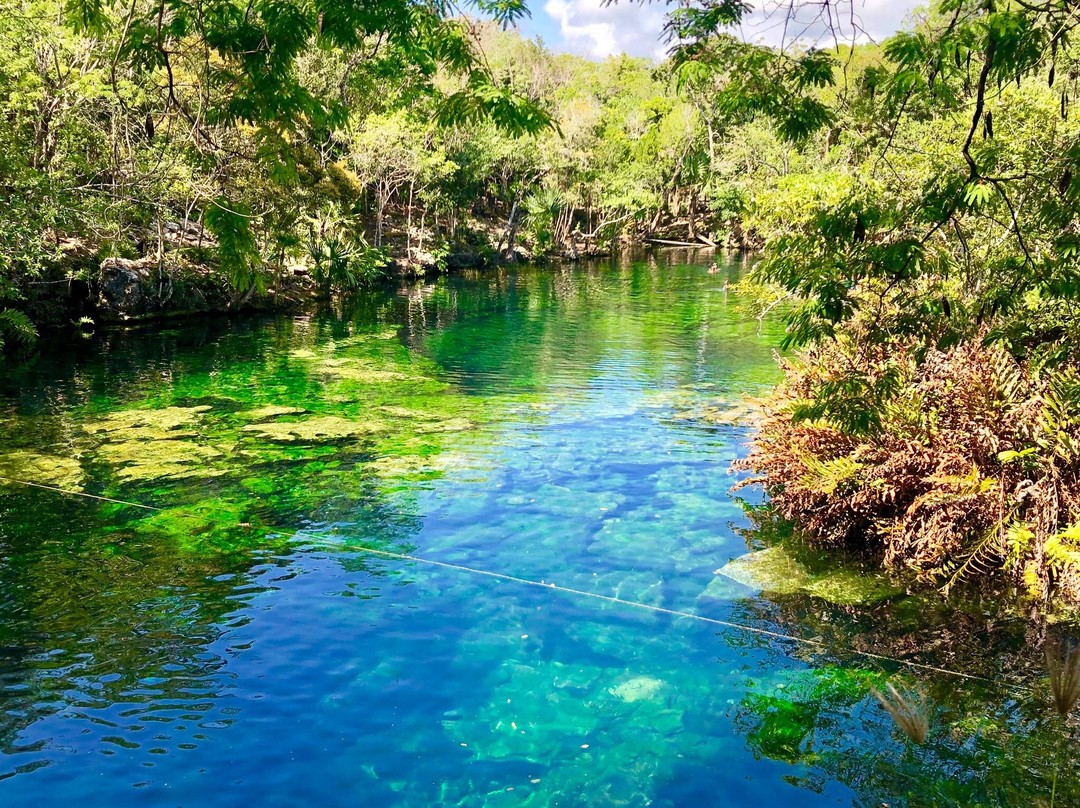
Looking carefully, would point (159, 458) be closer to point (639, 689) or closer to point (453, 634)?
point (453, 634)

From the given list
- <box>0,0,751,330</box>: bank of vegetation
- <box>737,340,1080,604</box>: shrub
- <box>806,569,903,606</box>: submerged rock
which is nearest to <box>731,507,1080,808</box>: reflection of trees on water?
<box>806,569,903,606</box>: submerged rock

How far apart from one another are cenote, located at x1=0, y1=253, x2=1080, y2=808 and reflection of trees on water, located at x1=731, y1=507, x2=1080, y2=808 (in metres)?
0.03

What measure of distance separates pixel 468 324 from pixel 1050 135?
18156 millimetres

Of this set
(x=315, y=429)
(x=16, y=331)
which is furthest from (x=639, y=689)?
(x=16, y=331)

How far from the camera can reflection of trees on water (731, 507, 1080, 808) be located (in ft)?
16.5

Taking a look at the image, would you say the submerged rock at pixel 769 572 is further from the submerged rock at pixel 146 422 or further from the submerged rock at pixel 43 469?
the submerged rock at pixel 146 422

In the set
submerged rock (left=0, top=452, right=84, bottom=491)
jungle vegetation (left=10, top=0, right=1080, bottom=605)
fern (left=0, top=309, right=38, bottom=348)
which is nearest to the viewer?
jungle vegetation (left=10, top=0, right=1080, bottom=605)

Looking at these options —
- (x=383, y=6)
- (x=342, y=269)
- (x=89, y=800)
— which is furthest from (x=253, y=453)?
(x=342, y=269)

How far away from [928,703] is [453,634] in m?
3.78

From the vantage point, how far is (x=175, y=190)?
62.8 feet

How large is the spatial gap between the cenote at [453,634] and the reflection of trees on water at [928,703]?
3cm

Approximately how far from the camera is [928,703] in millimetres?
5859

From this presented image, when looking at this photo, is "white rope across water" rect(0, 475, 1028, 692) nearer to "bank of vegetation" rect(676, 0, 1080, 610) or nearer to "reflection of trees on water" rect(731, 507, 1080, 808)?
"reflection of trees on water" rect(731, 507, 1080, 808)

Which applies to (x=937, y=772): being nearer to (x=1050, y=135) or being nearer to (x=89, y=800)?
(x=89, y=800)
